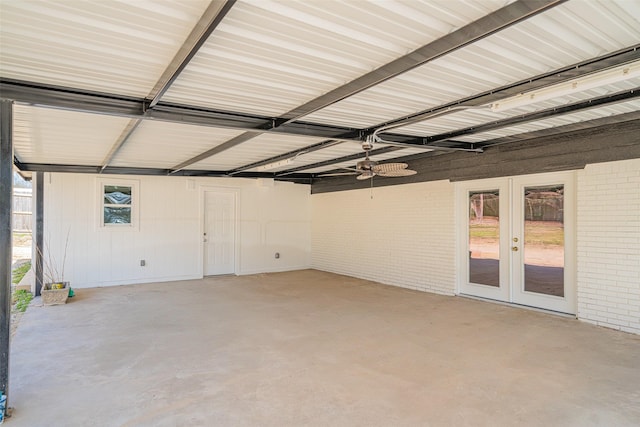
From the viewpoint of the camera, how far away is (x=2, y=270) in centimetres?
277

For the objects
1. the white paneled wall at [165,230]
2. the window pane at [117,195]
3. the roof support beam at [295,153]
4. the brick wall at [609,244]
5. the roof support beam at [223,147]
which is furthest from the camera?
the window pane at [117,195]

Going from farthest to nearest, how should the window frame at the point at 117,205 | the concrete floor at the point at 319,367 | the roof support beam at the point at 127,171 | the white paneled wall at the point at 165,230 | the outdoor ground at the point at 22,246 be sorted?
the outdoor ground at the point at 22,246 → the window frame at the point at 117,205 → the white paneled wall at the point at 165,230 → the roof support beam at the point at 127,171 → the concrete floor at the point at 319,367

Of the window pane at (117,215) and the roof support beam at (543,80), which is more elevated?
the roof support beam at (543,80)

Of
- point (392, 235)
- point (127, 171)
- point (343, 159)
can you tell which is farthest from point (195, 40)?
point (127, 171)

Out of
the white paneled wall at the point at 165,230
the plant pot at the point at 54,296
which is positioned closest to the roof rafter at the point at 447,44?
the plant pot at the point at 54,296

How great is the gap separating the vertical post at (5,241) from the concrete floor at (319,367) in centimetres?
38

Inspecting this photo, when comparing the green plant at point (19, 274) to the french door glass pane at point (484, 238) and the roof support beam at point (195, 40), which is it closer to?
the roof support beam at point (195, 40)

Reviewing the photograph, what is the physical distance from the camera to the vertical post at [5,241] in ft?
9.09

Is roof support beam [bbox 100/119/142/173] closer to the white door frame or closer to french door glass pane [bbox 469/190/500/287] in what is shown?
the white door frame

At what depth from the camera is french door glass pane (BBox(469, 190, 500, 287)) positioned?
609 centimetres

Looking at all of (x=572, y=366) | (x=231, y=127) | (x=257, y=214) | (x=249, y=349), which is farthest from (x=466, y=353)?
(x=257, y=214)

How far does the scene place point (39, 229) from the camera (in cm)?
718

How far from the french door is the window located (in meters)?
6.64

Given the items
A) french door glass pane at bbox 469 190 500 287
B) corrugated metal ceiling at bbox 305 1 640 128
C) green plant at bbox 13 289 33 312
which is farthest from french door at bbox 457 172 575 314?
green plant at bbox 13 289 33 312
